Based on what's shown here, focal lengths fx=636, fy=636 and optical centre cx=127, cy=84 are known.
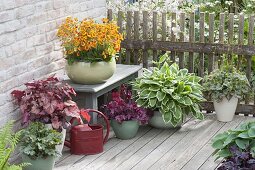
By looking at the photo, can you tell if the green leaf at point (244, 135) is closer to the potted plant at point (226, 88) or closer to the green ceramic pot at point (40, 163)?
the green ceramic pot at point (40, 163)

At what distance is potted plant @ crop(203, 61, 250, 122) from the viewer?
23.7 ft

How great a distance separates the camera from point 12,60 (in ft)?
19.0

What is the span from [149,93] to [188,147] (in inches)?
30.1

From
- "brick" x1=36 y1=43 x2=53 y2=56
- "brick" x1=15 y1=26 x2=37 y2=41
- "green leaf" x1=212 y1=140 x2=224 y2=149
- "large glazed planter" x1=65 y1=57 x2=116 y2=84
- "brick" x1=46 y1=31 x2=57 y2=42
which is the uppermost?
"brick" x1=15 y1=26 x2=37 y2=41

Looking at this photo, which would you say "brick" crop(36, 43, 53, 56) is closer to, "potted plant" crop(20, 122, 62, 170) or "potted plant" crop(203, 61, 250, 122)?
"potted plant" crop(20, 122, 62, 170)

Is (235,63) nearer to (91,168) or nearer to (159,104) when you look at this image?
(159,104)

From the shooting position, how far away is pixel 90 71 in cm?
644

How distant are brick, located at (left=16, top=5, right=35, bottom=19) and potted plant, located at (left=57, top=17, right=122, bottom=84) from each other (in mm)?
440

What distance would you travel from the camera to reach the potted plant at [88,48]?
6.37m

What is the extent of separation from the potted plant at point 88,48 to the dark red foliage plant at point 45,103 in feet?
1.72

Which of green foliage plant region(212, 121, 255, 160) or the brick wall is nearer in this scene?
green foliage plant region(212, 121, 255, 160)

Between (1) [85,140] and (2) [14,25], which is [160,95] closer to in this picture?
(1) [85,140]

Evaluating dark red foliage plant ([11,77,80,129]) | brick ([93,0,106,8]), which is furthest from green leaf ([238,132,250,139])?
brick ([93,0,106,8])

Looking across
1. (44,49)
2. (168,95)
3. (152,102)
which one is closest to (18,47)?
(44,49)
